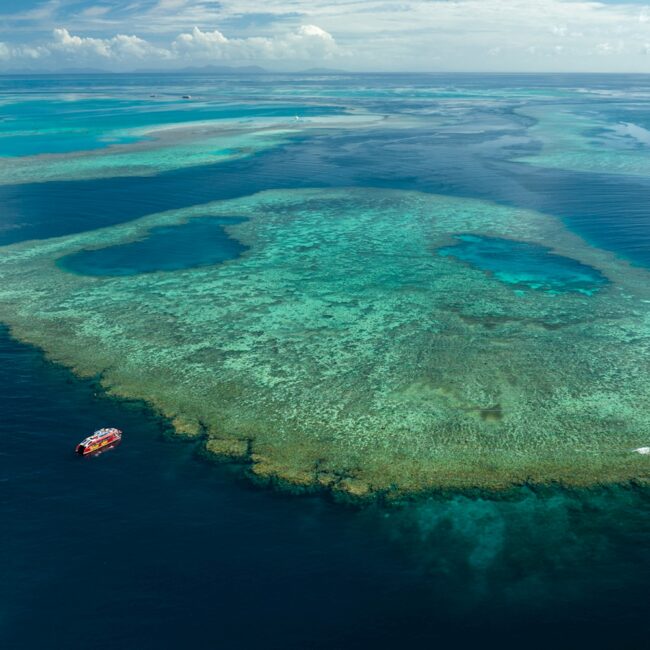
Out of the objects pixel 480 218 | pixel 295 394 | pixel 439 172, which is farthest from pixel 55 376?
pixel 439 172

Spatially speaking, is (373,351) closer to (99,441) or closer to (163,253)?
(99,441)

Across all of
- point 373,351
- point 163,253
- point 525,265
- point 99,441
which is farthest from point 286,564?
point 163,253

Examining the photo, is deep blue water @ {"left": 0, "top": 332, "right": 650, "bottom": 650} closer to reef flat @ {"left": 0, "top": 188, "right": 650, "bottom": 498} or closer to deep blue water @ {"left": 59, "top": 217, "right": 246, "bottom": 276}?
reef flat @ {"left": 0, "top": 188, "right": 650, "bottom": 498}

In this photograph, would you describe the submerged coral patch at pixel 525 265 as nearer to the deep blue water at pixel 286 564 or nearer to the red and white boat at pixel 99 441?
the deep blue water at pixel 286 564

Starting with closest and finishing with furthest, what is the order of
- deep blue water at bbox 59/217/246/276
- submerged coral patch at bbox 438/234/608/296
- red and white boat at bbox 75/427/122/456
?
red and white boat at bbox 75/427/122/456
submerged coral patch at bbox 438/234/608/296
deep blue water at bbox 59/217/246/276

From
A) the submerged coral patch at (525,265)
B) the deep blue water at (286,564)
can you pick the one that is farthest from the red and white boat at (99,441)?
the submerged coral patch at (525,265)

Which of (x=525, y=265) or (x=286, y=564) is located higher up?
(x=525, y=265)

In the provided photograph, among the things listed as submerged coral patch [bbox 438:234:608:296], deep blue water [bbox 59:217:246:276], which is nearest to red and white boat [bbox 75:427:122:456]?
deep blue water [bbox 59:217:246:276]
